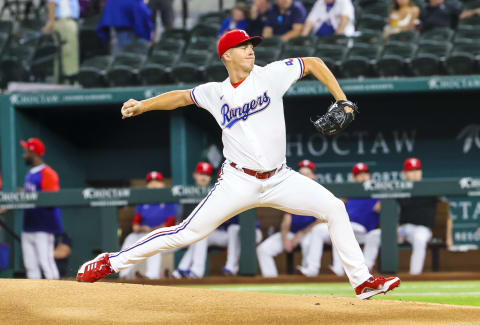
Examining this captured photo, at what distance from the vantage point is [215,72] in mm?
10773

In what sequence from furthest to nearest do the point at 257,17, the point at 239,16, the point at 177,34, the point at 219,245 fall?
1. the point at 177,34
2. the point at 257,17
3. the point at 239,16
4. the point at 219,245

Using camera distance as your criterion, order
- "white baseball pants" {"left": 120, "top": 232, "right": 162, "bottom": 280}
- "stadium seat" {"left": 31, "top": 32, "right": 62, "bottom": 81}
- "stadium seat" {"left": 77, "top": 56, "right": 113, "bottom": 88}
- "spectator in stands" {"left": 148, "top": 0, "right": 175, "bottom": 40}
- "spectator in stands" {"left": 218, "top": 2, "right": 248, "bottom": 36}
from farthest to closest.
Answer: "spectator in stands" {"left": 148, "top": 0, "right": 175, "bottom": 40}, "stadium seat" {"left": 31, "top": 32, "right": 62, "bottom": 81}, "spectator in stands" {"left": 218, "top": 2, "right": 248, "bottom": 36}, "stadium seat" {"left": 77, "top": 56, "right": 113, "bottom": 88}, "white baseball pants" {"left": 120, "top": 232, "right": 162, "bottom": 280}

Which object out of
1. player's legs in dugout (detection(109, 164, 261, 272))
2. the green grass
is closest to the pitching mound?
player's legs in dugout (detection(109, 164, 261, 272))

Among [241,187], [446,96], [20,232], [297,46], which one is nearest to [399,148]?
[446,96]

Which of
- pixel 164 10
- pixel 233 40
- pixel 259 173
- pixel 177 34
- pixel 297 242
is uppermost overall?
pixel 164 10

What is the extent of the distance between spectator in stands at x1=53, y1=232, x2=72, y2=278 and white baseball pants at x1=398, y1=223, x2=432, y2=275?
349 cm

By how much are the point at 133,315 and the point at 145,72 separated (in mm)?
6086

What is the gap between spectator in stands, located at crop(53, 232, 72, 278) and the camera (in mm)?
9562

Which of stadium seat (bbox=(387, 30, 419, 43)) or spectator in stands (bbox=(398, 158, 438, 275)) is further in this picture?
stadium seat (bbox=(387, 30, 419, 43))

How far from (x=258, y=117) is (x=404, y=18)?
6.44 meters

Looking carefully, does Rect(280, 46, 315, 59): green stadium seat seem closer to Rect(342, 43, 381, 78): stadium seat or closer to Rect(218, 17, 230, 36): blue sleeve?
Rect(342, 43, 381, 78): stadium seat

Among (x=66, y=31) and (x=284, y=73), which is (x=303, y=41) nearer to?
(x=66, y=31)

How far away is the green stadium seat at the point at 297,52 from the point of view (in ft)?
34.9

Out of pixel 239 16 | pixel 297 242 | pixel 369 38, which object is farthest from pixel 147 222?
pixel 369 38
